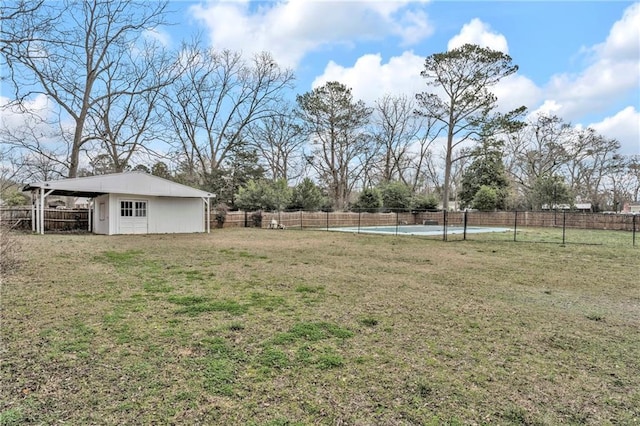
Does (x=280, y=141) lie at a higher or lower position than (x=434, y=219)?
higher

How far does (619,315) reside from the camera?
12.8 feet

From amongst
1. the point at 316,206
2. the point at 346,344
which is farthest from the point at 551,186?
the point at 346,344

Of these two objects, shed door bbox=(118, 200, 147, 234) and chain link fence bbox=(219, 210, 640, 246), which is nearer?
shed door bbox=(118, 200, 147, 234)

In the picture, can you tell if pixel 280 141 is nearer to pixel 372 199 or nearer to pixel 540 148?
pixel 372 199

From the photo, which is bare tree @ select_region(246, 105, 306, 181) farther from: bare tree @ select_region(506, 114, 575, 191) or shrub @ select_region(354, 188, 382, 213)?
bare tree @ select_region(506, 114, 575, 191)

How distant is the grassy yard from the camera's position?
6.38 feet

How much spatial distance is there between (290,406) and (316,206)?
2307 centimetres

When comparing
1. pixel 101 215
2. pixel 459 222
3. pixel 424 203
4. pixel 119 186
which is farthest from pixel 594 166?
pixel 101 215

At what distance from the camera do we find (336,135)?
31.9 metres

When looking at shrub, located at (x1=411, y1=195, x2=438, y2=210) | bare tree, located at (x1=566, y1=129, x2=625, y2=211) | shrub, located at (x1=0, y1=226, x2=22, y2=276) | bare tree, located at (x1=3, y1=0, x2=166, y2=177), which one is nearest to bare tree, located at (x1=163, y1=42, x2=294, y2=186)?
bare tree, located at (x1=3, y1=0, x2=166, y2=177)

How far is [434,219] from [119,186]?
22.2m

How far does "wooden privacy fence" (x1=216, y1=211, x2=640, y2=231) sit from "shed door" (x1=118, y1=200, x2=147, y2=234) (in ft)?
14.2

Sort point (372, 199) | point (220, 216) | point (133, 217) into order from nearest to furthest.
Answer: point (133, 217) → point (220, 216) → point (372, 199)

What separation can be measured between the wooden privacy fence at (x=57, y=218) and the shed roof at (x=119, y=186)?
0.96 metres
